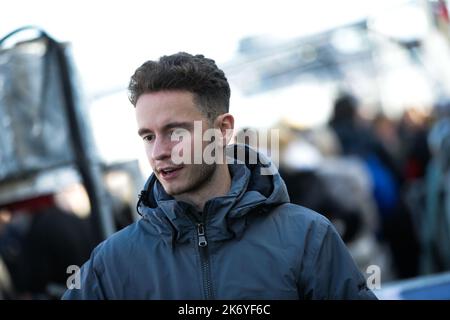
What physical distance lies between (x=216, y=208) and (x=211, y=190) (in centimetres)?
11

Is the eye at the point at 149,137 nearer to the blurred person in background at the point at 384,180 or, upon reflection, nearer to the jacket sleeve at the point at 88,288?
the jacket sleeve at the point at 88,288

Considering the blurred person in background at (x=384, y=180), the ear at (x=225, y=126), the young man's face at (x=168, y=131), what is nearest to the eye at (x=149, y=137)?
the young man's face at (x=168, y=131)

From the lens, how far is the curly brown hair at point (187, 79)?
2320 mm

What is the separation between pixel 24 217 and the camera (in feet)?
22.8

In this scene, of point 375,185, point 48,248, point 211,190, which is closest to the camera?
point 211,190

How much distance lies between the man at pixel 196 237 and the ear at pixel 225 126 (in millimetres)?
57

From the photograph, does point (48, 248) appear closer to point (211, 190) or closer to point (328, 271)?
point (211, 190)

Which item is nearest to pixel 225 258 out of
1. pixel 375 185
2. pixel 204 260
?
pixel 204 260

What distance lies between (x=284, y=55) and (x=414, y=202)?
1.91 meters

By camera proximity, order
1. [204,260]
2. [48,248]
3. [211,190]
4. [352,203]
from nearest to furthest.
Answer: [204,260]
[211,190]
[48,248]
[352,203]

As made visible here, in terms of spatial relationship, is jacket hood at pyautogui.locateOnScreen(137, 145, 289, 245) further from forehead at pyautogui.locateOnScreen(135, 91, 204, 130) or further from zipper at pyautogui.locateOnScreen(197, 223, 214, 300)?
forehead at pyautogui.locateOnScreen(135, 91, 204, 130)

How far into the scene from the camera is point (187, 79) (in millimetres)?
2359

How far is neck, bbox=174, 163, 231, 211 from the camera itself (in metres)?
2.38
